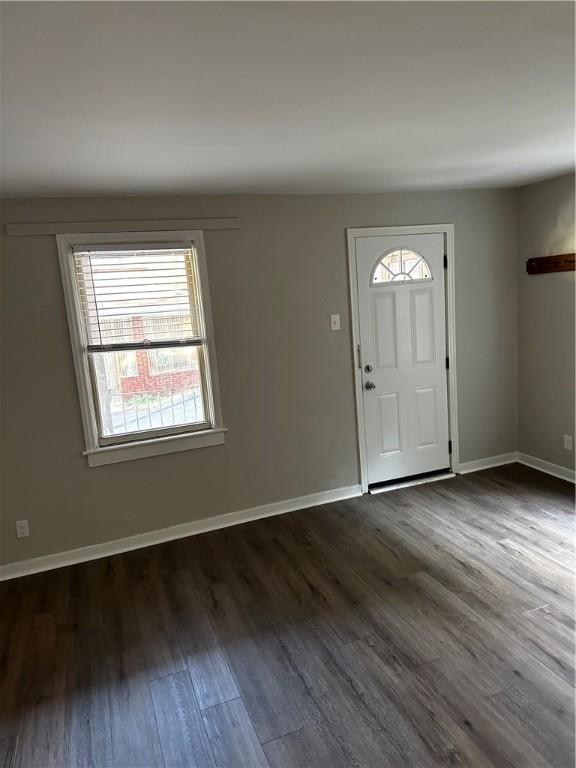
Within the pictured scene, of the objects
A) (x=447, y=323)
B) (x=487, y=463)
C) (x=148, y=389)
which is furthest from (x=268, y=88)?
(x=487, y=463)

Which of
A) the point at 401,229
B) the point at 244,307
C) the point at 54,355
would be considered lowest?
the point at 54,355

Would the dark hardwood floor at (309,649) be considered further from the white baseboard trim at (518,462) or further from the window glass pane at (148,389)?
the window glass pane at (148,389)

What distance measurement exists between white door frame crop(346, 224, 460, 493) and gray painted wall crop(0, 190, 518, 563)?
0.06 metres

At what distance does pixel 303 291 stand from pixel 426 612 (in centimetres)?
223

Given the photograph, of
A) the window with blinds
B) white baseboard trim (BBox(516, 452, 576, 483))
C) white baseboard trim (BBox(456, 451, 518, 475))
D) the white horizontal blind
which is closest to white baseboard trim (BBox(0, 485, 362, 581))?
the window with blinds

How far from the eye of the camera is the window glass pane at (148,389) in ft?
10.6

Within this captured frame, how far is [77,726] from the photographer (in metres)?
1.96

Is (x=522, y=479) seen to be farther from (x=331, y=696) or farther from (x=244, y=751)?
(x=244, y=751)

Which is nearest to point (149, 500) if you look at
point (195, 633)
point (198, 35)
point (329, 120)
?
point (195, 633)

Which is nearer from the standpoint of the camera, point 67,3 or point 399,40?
point 67,3

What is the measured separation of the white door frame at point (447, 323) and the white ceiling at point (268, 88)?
92cm

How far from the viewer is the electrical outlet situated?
3.11 m

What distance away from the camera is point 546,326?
13.0 feet

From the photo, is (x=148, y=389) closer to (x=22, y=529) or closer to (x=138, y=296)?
(x=138, y=296)
